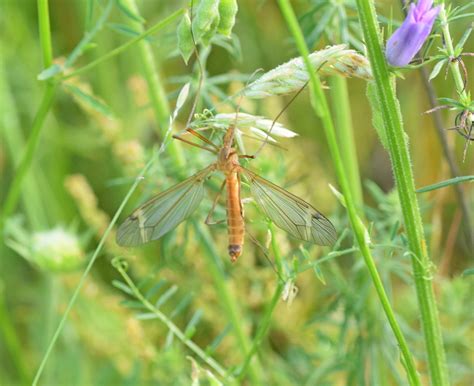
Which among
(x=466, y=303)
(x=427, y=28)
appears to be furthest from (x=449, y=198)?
(x=427, y=28)

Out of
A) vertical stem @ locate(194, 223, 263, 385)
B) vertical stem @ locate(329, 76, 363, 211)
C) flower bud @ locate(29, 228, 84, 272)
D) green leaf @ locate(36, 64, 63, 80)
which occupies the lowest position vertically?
vertical stem @ locate(194, 223, 263, 385)

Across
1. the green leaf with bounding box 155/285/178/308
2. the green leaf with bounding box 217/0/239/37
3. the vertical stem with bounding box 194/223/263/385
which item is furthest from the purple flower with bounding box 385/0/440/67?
the vertical stem with bounding box 194/223/263/385

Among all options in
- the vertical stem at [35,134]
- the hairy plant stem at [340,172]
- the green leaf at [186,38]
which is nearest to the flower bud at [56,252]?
the vertical stem at [35,134]

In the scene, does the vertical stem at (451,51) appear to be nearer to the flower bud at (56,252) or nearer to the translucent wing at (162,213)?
the translucent wing at (162,213)

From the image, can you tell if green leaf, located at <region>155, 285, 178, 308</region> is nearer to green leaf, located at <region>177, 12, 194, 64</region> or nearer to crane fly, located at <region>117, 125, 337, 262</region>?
crane fly, located at <region>117, 125, 337, 262</region>

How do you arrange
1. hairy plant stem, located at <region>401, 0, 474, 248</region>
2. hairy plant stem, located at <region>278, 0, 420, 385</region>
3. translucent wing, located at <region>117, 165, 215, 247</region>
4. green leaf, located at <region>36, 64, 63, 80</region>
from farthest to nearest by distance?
hairy plant stem, located at <region>401, 0, 474, 248</region>
green leaf, located at <region>36, 64, 63, 80</region>
translucent wing, located at <region>117, 165, 215, 247</region>
hairy plant stem, located at <region>278, 0, 420, 385</region>

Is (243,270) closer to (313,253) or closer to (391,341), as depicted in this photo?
(313,253)
